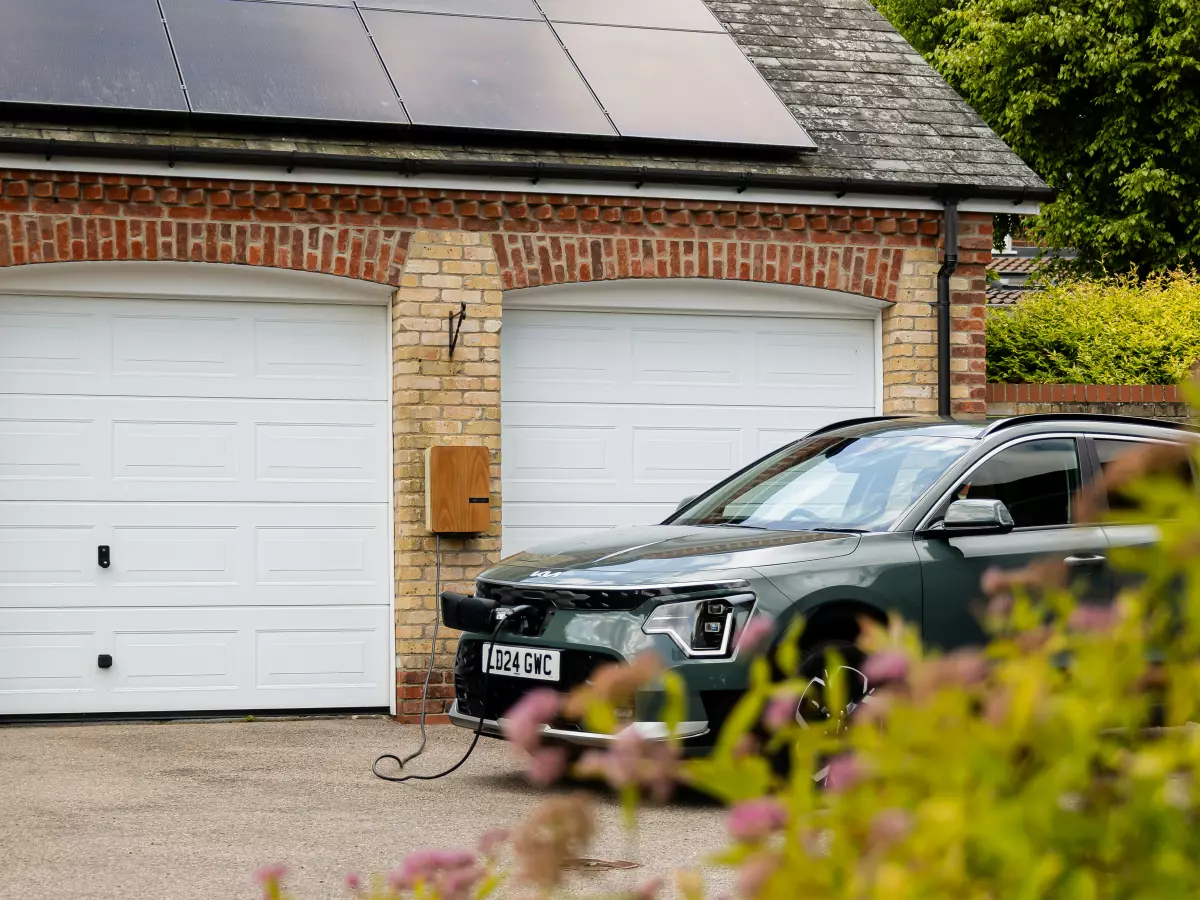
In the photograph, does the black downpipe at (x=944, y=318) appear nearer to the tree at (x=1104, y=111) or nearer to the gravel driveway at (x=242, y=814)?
the gravel driveway at (x=242, y=814)

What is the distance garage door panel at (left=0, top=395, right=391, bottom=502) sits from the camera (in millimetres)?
9383

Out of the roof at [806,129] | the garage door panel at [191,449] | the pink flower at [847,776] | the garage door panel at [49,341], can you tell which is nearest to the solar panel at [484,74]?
the roof at [806,129]

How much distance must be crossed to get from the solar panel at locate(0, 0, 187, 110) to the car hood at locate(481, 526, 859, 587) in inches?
159

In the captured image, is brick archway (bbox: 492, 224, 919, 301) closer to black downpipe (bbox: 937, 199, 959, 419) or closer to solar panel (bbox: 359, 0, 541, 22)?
black downpipe (bbox: 937, 199, 959, 419)

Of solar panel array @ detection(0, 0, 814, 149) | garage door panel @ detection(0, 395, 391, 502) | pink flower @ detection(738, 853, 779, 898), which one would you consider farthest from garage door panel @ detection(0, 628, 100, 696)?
pink flower @ detection(738, 853, 779, 898)

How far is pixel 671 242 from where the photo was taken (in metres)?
10.3

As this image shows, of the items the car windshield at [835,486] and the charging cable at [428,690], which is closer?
the charging cable at [428,690]

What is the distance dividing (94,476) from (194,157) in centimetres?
195

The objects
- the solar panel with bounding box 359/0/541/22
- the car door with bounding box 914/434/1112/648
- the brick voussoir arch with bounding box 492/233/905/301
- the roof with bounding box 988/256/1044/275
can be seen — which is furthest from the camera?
the roof with bounding box 988/256/1044/275

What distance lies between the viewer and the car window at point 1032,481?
7227mm

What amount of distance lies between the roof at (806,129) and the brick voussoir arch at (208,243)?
0.43 meters

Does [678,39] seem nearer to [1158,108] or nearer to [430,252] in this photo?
[430,252]

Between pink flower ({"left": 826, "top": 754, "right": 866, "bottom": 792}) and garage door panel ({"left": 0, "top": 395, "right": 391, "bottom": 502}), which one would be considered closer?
pink flower ({"left": 826, "top": 754, "right": 866, "bottom": 792})

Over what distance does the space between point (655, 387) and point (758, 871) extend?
9106mm
